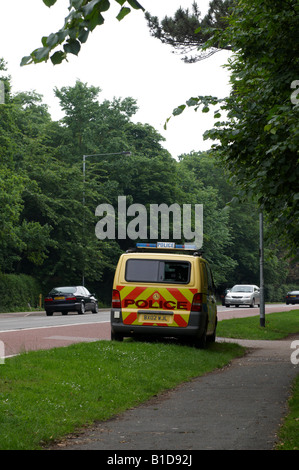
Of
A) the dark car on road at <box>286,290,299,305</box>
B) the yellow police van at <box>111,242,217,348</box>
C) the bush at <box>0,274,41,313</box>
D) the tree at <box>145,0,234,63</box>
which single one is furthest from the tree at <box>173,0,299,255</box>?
the dark car on road at <box>286,290,299,305</box>

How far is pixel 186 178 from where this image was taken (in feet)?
225

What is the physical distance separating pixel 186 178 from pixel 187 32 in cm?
4508

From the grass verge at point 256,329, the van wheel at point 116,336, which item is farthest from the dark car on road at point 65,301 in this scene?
the van wheel at point 116,336

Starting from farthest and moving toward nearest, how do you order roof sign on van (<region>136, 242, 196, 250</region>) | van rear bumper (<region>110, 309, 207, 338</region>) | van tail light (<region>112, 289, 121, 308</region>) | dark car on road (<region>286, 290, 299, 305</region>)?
dark car on road (<region>286, 290, 299, 305</region>) < roof sign on van (<region>136, 242, 196, 250</region>) < van tail light (<region>112, 289, 121, 308</region>) < van rear bumper (<region>110, 309, 207, 338</region>)

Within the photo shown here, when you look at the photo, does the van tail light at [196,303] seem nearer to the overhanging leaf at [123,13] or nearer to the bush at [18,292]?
the overhanging leaf at [123,13]

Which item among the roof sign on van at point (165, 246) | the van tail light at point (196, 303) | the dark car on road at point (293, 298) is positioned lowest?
the dark car on road at point (293, 298)

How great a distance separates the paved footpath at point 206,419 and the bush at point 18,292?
28930mm

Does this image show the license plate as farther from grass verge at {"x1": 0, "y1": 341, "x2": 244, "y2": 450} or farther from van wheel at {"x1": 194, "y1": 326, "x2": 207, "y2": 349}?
van wheel at {"x1": 194, "y1": 326, "x2": 207, "y2": 349}

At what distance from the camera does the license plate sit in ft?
51.2

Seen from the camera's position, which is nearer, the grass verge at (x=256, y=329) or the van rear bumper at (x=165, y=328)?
the van rear bumper at (x=165, y=328)

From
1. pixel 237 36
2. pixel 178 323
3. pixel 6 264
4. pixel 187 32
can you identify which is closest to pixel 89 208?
pixel 6 264

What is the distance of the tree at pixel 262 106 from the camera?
1055 centimetres

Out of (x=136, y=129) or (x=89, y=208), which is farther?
(x=136, y=129)

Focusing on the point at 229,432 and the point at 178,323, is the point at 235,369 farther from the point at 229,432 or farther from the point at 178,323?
the point at 229,432
